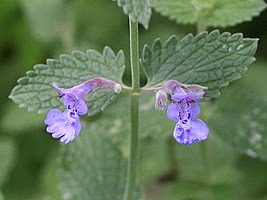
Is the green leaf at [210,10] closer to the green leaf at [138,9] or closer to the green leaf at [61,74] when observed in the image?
the green leaf at [61,74]

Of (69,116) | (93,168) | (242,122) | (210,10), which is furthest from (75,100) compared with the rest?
(242,122)

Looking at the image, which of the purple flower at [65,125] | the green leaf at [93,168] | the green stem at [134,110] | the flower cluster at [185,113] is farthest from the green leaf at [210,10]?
the purple flower at [65,125]

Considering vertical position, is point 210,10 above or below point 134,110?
above

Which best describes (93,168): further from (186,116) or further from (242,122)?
(186,116)

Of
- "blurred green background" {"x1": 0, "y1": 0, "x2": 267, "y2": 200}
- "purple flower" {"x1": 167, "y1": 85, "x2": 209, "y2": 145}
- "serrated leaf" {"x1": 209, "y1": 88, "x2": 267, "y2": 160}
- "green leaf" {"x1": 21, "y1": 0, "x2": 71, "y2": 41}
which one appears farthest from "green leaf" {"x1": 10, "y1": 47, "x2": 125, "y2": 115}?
"green leaf" {"x1": 21, "y1": 0, "x2": 71, "y2": 41}

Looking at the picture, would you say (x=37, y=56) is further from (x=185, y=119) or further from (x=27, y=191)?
(x=185, y=119)

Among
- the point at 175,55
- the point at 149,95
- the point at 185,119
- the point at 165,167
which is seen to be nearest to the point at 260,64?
the point at 165,167

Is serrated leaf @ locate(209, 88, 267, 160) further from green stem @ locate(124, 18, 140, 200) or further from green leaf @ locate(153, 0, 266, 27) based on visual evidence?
green stem @ locate(124, 18, 140, 200)
